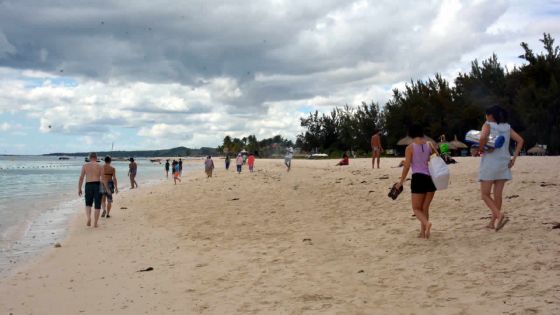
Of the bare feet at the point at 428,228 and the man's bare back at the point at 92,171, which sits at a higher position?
the man's bare back at the point at 92,171

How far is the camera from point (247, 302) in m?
4.66

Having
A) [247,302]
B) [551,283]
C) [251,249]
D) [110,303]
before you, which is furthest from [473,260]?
[110,303]

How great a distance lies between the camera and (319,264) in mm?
5914

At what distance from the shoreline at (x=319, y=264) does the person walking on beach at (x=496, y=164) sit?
346mm

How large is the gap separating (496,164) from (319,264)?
8.90ft

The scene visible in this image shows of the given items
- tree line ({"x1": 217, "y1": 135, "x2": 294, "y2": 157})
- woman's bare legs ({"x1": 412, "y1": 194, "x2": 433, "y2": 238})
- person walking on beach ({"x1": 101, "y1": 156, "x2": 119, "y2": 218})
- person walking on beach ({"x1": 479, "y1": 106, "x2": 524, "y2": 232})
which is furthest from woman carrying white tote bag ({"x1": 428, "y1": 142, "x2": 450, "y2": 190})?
tree line ({"x1": 217, "y1": 135, "x2": 294, "y2": 157})

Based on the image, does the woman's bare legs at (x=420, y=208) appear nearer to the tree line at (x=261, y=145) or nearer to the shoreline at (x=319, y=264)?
the shoreline at (x=319, y=264)

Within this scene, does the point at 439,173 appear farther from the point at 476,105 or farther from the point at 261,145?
the point at 261,145

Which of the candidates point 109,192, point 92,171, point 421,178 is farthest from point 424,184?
point 109,192

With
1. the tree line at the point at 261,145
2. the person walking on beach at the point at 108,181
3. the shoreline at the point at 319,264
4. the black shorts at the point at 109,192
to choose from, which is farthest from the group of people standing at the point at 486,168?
the tree line at the point at 261,145

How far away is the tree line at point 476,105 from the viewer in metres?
33.6

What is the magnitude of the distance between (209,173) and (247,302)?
24.0 m

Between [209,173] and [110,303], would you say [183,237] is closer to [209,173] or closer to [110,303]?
[110,303]

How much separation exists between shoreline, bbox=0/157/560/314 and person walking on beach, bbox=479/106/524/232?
0.35 metres
